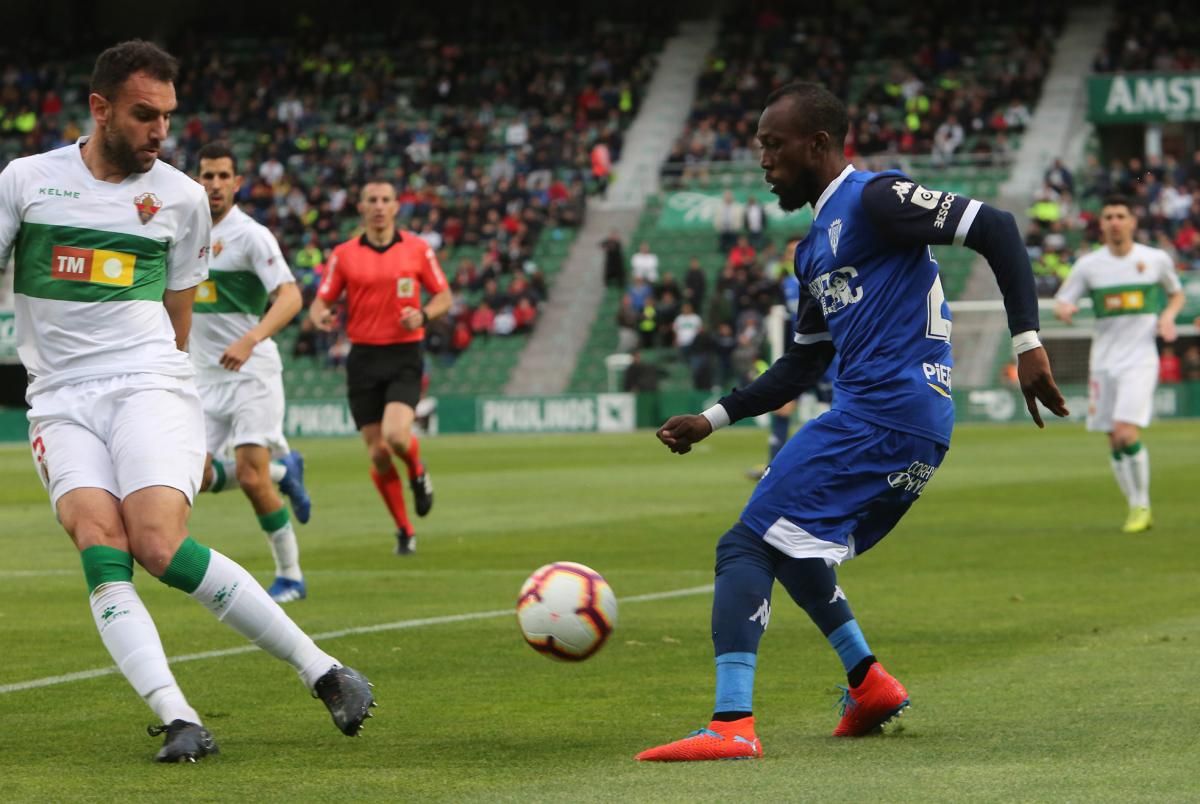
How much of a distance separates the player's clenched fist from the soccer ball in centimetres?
78

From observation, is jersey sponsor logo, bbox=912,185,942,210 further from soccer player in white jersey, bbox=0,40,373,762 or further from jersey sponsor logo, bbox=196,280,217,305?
jersey sponsor logo, bbox=196,280,217,305

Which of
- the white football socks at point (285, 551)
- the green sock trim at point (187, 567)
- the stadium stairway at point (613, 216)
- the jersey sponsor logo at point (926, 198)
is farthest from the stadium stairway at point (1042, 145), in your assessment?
the green sock trim at point (187, 567)

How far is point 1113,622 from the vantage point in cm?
937

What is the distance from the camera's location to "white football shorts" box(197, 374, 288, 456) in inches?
443

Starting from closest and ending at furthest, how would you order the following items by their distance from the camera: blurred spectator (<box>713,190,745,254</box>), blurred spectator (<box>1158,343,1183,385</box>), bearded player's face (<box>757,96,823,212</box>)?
bearded player's face (<box>757,96,823,212</box>) < blurred spectator (<box>1158,343,1183,385</box>) < blurred spectator (<box>713,190,745,254</box>)

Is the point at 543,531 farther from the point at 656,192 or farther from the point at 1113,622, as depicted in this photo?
the point at 656,192

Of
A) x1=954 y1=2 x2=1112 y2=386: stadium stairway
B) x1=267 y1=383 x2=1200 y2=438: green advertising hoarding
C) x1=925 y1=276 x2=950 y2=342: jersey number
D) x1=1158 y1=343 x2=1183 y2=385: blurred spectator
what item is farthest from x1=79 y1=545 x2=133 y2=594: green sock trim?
x1=1158 y1=343 x2=1183 y2=385: blurred spectator

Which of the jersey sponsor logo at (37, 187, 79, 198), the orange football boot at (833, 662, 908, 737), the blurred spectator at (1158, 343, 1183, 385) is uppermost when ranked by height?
the jersey sponsor logo at (37, 187, 79, 198)

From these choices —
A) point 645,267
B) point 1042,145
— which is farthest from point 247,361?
point 1042,145

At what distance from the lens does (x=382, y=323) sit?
13.8m

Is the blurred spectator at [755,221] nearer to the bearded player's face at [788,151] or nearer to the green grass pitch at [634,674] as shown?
the green grass pitch at [634,674]

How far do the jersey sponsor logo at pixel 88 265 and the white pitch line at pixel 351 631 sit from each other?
1.99 m

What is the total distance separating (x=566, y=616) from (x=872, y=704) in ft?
3.73

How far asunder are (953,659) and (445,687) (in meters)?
2.16
